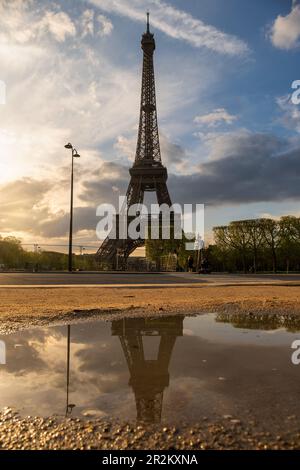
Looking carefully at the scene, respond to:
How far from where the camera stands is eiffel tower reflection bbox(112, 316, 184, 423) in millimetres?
2801

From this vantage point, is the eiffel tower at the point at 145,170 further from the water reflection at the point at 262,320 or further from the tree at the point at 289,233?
the water reflection at the point at 262,320

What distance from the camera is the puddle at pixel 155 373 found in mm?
2680

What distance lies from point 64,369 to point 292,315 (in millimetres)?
5523

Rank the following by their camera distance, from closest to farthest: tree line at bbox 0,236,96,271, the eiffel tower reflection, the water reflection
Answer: the eiffel tower reflection
the water reflection
tree line at bbox 0,236,96,271

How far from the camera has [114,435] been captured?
7.43ft

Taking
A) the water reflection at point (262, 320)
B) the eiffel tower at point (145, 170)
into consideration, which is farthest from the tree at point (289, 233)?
the water reflection at point (262, 320)

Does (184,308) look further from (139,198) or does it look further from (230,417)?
(139,198)

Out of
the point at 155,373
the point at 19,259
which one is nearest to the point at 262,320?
the point at 155,373

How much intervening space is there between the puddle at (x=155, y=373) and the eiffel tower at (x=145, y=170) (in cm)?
4372

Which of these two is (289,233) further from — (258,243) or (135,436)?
(135,436)

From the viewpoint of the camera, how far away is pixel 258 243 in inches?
2060

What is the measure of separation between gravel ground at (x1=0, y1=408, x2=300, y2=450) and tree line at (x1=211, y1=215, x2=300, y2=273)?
47806 millimetres

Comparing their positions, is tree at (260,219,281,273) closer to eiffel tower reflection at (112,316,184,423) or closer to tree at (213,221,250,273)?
tree at (213,221,250,273)

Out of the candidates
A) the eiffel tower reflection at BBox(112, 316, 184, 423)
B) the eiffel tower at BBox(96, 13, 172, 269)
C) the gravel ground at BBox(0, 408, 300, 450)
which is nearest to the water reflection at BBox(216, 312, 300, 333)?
the eiffel tower reflection at BBox(112, 316, 184, 423)
